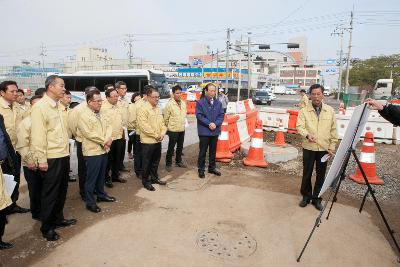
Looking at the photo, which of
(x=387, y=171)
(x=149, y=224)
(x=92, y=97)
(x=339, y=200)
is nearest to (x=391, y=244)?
(x=339, y=200)

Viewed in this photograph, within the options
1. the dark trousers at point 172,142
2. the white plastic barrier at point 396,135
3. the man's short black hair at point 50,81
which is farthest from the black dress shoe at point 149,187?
the white plastic barrier at point 396,135

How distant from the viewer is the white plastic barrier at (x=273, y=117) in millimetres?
12141

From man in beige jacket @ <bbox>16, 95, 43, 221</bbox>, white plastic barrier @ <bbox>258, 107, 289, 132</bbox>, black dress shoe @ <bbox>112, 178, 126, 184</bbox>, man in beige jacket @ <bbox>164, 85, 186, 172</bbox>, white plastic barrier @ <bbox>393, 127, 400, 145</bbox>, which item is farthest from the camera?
white plastic barrier @ <bbox>258, 107, 289, 132</bbox>

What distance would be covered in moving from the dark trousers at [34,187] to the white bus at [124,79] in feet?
49.6

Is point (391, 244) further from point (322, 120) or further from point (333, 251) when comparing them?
point (322, 120)

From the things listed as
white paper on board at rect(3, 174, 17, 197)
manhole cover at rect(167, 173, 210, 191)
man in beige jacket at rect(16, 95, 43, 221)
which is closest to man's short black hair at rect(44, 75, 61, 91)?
man in beige jacket at rect(16, 95, 43, 221)

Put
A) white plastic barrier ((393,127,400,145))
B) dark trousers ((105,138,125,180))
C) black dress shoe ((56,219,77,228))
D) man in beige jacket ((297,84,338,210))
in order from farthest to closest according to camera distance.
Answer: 1. white plastic barrier ((393,127,400,145))
2. dark trousers ((105,138,125,180))
3. man in beige jacket ((297,84,338,210))
4. black dress shoe ((56,219,77,228))

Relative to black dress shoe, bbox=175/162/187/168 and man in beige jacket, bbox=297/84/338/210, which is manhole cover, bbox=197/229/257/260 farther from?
black dress shoe, bbox=175/162/187/168

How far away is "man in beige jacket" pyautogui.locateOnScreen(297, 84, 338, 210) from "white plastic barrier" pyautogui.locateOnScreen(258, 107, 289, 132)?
730cm

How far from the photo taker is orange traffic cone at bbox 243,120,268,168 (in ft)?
23.5

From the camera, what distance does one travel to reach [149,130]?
537 centimetres

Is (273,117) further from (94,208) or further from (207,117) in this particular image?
(94,208)

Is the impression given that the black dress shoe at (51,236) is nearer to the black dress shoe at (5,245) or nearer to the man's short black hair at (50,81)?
the black dress shoe at (5,245)

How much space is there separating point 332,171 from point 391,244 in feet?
4.94
